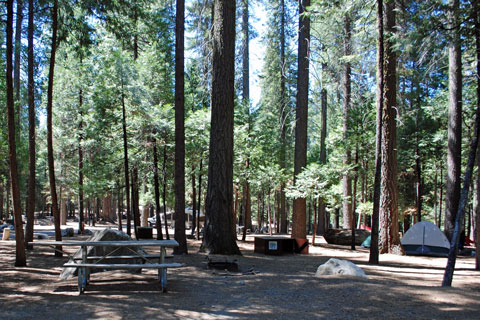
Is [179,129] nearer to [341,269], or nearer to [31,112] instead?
[31,112]

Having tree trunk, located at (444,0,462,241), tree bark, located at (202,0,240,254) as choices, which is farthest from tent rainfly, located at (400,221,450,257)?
tree bark, located at (202,0,240,254)

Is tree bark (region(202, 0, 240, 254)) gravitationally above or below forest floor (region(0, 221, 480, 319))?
above

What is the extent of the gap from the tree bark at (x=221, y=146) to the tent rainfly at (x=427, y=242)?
7.41 m

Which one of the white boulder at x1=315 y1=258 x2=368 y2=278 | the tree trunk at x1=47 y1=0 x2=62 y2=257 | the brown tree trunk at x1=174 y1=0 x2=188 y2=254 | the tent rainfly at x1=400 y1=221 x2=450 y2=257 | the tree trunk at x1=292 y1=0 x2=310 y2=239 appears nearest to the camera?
the white boulder at x1=315 y1=258 x2=368 y2=278

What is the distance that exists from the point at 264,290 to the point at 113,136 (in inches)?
590

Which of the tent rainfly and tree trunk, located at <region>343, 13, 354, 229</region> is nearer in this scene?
the tent rainfly

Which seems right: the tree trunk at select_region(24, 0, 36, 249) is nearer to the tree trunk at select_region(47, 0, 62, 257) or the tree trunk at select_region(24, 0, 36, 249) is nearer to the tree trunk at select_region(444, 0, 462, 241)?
the tree trunk at select_region(47, 0, 62, 257)

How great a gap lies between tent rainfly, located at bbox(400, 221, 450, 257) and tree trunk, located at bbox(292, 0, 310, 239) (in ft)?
13.3

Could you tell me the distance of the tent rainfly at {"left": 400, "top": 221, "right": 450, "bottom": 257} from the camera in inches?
578

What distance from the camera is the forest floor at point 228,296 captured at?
201 inches

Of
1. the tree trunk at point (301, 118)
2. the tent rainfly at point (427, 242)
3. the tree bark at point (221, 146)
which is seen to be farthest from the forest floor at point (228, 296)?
the tree trunk at point (301, 118)

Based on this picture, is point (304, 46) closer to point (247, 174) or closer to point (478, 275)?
point (247, 174)

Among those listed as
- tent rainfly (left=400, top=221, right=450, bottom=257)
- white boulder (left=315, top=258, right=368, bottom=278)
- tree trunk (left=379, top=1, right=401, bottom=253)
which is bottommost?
tent rainfly (left=400, top=221, right=450, bottom=257)

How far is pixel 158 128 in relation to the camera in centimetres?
1680
